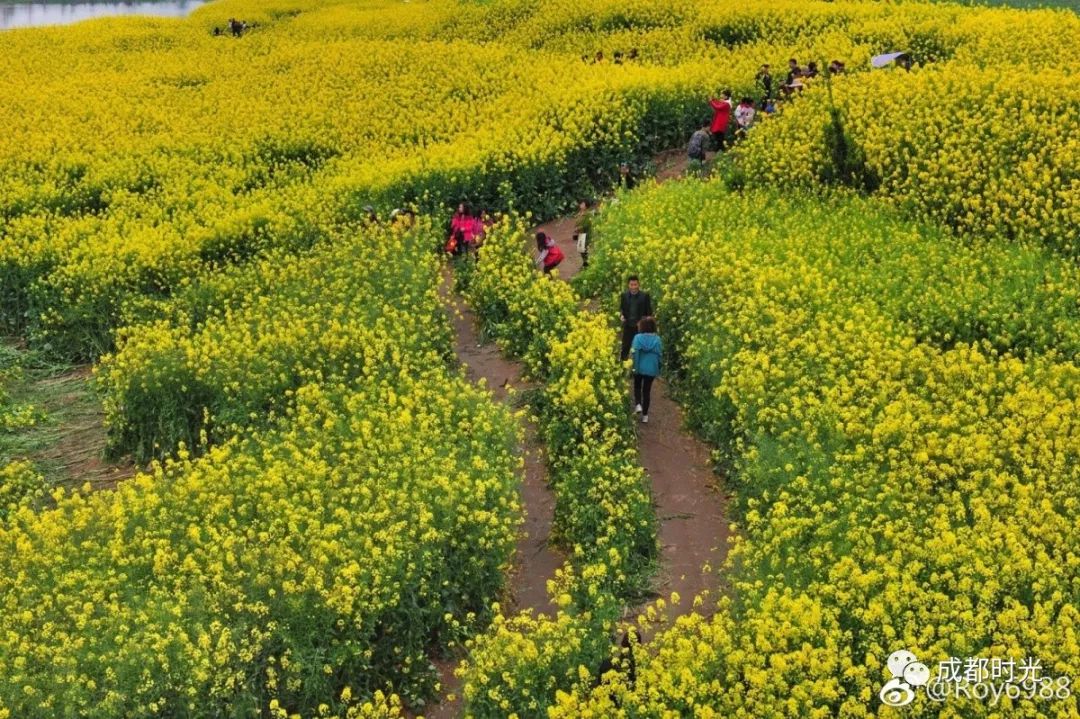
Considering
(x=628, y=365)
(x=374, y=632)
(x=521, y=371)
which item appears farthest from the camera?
(x=521, y=371)

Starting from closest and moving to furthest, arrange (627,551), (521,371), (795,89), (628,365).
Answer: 1. (627,551)
2. (628,365)
3. (521,371)
4. (795,89)

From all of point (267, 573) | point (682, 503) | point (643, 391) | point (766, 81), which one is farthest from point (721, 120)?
point (267, 573)

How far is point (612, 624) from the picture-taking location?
8.94 metres

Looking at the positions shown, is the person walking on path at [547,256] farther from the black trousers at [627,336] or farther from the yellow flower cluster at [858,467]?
the black trousers at [627,336]

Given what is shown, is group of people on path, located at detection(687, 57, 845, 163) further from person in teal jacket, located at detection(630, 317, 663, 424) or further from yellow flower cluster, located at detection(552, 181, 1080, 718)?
person in teal jacket, located at detection(630, 317, 663, 424)

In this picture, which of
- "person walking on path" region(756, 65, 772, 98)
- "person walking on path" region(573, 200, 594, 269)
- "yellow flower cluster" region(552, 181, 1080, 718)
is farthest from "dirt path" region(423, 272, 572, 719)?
"person walking on path" region(756, 65, 772, 98)

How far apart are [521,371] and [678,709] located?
7500 millimetres

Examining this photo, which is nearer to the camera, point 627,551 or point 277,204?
point 627,551

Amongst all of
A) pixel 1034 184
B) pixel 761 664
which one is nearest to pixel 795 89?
pixel 1034 184

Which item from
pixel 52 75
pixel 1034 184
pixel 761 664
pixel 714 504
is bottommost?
pixel 714 504

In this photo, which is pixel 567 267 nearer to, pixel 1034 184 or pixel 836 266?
pixel 836 266

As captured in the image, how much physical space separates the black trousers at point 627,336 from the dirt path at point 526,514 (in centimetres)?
156

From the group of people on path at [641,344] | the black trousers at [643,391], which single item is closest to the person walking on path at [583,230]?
the group of people on path at [641,344]

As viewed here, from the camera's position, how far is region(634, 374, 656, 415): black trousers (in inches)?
485
